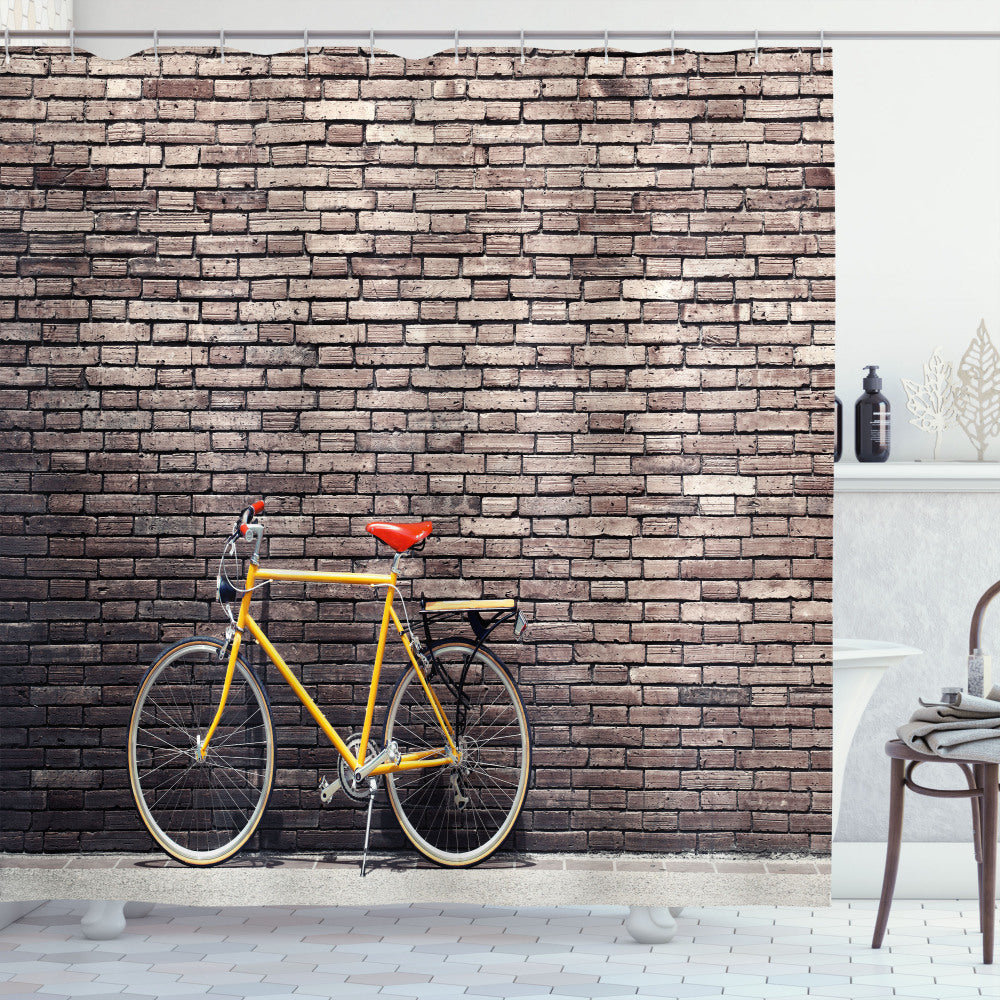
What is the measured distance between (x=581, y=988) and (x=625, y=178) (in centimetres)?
208

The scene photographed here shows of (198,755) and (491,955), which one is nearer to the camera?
(198,755)

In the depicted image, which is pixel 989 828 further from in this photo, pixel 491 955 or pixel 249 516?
pixel 249 516

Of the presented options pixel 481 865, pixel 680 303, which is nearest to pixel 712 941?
pixel 481 865

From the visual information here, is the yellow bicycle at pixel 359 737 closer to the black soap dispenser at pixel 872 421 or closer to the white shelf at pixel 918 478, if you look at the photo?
the white shelf at pixel 918 478

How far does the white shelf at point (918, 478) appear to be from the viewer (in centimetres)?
384

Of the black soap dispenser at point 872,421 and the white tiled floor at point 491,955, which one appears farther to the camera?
the black soap dispenser at point 872,421

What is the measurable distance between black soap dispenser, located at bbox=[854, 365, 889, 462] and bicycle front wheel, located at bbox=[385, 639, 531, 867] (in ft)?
5.54

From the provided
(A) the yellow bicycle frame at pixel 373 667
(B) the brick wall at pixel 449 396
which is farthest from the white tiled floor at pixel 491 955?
(A) the yellow bicycle frame at pixel 373 667

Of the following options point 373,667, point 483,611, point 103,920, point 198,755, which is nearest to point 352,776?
point 373,667

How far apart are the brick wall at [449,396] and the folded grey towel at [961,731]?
1.15 feet

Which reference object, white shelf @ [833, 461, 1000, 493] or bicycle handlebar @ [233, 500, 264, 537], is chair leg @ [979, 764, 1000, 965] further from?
bicycle handlebar @ [233, 500, 264, 537]

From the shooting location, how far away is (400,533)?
302cm

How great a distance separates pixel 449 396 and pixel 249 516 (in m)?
0.61

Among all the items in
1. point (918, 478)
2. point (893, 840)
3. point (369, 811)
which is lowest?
point (893, 840)
